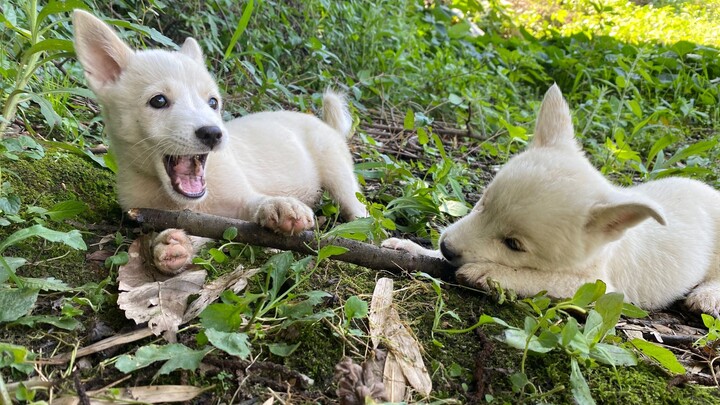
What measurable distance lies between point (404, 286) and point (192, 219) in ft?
3.56

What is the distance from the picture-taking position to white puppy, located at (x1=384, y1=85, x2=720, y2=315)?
2.80 metres

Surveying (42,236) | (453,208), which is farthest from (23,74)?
(453,208)

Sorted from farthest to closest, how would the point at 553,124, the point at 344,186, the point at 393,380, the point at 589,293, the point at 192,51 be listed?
the point at 344,186 < the point at 192,51 < the point at 553,124 < the point at 589,293 < the point at 393,380

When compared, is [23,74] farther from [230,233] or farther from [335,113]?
[335,113]

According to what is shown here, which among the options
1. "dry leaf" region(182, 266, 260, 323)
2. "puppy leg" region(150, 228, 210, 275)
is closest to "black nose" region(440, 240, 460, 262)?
"dry leaf" region(182, 266, 260, 323)

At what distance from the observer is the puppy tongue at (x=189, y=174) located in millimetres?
3055

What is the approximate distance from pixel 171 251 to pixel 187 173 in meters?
0.74

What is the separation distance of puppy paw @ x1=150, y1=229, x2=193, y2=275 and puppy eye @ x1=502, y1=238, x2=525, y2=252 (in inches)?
61.5

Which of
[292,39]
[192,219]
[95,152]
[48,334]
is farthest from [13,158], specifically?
[292,39]

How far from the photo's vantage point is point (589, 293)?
2318 millimetres

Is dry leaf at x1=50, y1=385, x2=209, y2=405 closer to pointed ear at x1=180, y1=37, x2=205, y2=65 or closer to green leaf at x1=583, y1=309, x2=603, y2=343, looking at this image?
green leaf at x1=583, y1=309, x2=603, y2=343

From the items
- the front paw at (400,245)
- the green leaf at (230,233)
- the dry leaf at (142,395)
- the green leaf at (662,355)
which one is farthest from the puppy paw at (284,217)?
the green leaf at (662,355)

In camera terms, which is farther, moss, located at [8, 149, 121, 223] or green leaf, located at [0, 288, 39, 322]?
moss, located at [8, 149, 121, 223]

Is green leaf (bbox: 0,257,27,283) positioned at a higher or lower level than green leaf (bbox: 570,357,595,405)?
lower
